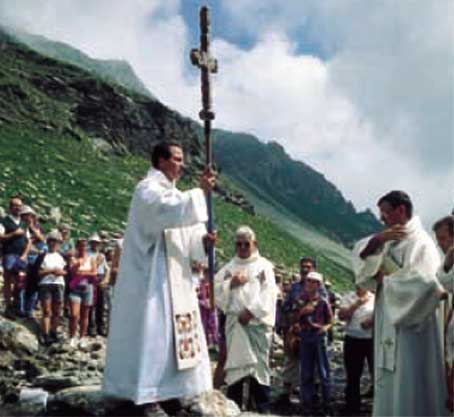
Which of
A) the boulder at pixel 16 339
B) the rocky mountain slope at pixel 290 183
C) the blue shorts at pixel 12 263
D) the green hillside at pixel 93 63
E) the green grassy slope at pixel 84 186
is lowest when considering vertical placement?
the boulder at pixel 16 339

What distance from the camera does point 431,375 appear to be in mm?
6727

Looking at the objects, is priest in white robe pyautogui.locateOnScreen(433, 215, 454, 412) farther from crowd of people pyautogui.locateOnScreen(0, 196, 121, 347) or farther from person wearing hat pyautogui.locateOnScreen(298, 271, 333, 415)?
crowd of people pyautogui.locateOnScreen(0, 196, 121, 347)

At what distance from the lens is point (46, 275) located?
41.6 ft

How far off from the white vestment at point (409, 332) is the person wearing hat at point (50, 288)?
6.88 m

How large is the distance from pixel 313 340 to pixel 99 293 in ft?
17.2

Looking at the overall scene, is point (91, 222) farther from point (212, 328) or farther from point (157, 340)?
point (157, 340)

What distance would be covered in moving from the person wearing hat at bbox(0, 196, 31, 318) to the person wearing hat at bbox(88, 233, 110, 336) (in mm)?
1346

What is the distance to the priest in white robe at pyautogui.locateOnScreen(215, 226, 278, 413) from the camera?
9703mm

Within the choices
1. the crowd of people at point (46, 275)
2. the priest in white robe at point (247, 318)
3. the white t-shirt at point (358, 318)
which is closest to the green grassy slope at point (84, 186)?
the crowd of people at point (46, 275)

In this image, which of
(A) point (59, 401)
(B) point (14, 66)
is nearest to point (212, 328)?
(A) point (59, 401)

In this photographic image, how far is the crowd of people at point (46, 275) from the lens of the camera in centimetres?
1264

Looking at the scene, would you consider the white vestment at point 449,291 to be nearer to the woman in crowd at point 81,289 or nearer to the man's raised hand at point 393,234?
the man's raised hand at point 393,234

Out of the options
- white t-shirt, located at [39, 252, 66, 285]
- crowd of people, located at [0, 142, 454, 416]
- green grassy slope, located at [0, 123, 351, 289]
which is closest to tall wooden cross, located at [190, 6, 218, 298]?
crowd of people, located at [0, 142, 454, 416]

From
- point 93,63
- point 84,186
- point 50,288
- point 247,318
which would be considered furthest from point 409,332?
point 93,63
